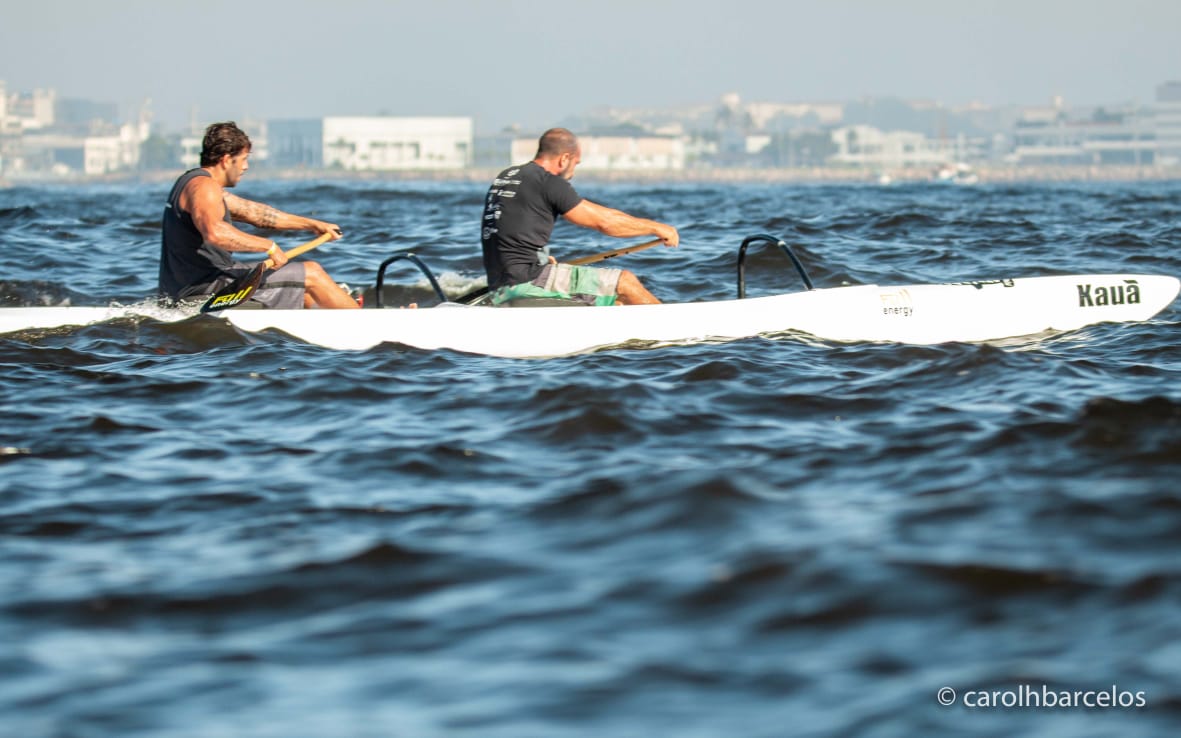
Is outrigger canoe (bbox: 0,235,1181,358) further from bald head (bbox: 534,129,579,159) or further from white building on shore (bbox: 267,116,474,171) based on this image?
white building on shore (bbox: 267,116,474,171)

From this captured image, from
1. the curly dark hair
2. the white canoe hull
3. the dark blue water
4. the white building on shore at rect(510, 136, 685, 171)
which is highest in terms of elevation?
the white building on shore at rect(510, 136, 685, 171)

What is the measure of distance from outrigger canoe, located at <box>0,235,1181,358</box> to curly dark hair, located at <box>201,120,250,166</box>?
1.04 m

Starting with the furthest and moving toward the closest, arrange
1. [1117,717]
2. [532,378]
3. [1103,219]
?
1. [1103,219]
2. [532,378]
3. [1117,717]

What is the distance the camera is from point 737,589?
167 inches

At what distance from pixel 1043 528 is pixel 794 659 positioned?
4.67 ft

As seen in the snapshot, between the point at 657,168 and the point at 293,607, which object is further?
the point at 657,168

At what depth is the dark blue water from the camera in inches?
140

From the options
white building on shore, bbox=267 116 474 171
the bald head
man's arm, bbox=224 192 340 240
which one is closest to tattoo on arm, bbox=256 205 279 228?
man's arm, bbox=224 192 340 240

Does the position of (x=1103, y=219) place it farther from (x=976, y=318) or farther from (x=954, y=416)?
(x=954, y=416)

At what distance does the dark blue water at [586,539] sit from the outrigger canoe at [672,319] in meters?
0.24

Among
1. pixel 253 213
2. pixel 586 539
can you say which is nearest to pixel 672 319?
pixel 253 213

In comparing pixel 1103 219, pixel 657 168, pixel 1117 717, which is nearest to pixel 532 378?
pixel 1117 717

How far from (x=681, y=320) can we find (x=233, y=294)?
3.04 metres

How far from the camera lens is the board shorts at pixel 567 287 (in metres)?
9.31
